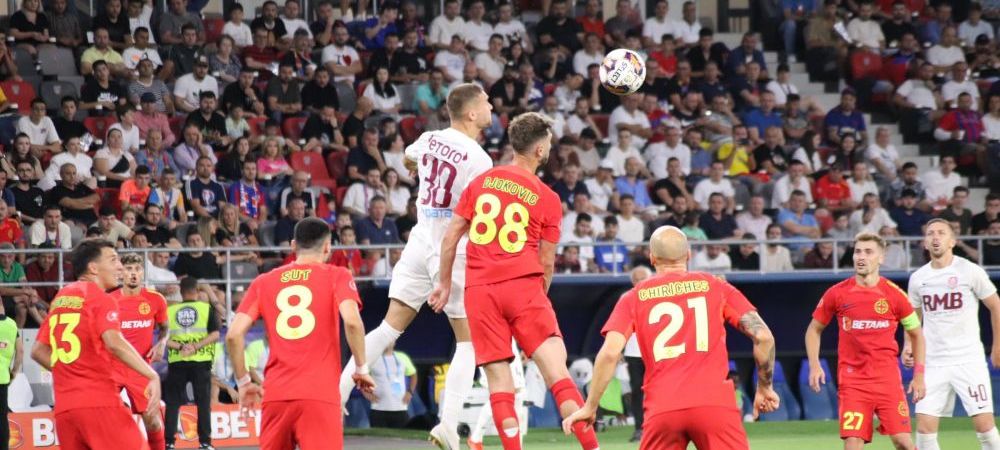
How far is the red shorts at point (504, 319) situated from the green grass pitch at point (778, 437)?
6.12 metres

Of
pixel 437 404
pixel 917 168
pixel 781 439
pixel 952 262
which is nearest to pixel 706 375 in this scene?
pixel 952 262

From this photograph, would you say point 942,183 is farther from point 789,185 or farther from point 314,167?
point 314,167

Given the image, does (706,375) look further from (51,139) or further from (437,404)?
(51,139)

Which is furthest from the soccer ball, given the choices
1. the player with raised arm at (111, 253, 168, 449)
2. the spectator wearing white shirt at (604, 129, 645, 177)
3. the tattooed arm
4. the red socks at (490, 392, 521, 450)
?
the spectator wearing white shirt at (604, 129, 645, 177)

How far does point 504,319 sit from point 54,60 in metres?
13.4

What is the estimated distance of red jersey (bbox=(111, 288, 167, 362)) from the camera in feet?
45.4

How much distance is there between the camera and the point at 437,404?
755 inches

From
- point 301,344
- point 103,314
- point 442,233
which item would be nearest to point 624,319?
point 301,344

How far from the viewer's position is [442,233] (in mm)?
9992

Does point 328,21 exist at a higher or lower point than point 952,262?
higher

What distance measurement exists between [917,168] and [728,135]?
139 inches

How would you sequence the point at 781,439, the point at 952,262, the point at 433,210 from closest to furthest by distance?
the point at 433,210, the point at 952,262, the point at 781,439

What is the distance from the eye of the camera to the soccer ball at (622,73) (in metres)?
→ 13.2

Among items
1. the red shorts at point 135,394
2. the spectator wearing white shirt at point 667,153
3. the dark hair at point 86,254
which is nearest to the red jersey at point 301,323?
the dark hair at point 86,254
